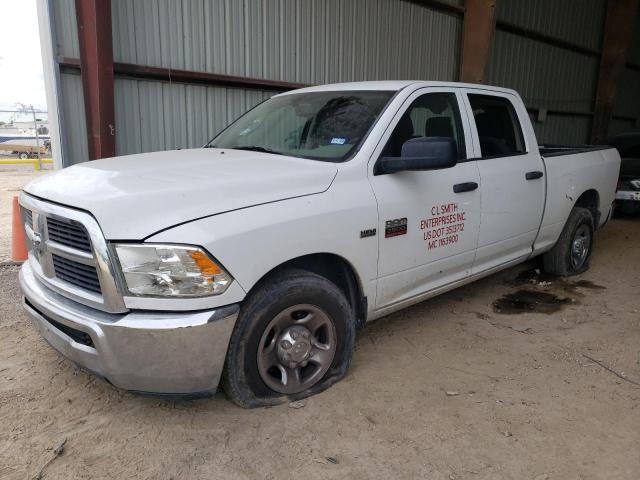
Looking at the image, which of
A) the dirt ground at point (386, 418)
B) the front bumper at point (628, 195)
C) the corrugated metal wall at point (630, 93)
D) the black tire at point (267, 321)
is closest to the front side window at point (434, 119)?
the black tire at point (267, 321)

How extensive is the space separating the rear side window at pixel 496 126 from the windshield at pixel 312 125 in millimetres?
1030

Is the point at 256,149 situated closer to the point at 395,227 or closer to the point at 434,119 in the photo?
the point at 395,227

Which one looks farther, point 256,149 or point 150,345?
point 256,149

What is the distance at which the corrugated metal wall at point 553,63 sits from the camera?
12.2 m

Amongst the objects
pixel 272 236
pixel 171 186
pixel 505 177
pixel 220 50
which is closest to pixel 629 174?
pixel 505 177

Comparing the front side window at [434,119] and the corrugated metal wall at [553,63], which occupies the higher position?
the corrugated metal wall at [553,63]

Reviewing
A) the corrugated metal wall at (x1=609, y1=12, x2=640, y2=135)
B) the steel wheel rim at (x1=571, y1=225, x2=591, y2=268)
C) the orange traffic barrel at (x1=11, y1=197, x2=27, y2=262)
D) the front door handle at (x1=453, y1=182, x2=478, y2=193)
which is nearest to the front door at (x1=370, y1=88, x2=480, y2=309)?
the front door handle at (x1=453, y1=182, x2=478, y2=193)

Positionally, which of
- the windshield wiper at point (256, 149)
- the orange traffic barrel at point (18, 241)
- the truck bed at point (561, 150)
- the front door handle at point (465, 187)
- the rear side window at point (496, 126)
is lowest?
the orange traffic barrel at point (18, 241)

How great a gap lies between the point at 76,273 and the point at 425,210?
6.97 ft

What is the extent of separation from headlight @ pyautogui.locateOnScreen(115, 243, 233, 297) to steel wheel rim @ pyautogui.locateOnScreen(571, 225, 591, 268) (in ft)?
14.4

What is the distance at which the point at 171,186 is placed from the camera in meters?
2.56

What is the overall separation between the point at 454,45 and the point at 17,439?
10.5 metres

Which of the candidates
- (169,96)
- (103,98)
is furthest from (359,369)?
(169,96)

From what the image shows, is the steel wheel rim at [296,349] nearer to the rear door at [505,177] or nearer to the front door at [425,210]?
the front door at [425,210]
